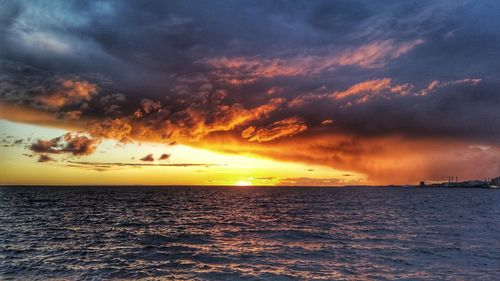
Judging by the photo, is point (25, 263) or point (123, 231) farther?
point (123, 231)

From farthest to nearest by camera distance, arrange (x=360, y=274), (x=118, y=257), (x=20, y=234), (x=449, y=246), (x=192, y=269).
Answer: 1. (x=20, y=234)
2. (x=449, y=246)
3. (x=118, y=257)
4. (x=192, y=269)
5. (x=360, y=274)

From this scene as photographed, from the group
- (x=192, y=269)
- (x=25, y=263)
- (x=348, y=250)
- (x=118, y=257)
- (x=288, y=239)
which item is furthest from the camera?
(x=288, y=239)

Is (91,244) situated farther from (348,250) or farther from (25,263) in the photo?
(348,250)

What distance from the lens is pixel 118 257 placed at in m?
31.0

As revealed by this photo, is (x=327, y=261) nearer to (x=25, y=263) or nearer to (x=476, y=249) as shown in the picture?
(x=476, y=249)

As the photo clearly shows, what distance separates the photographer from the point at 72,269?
88.5ft

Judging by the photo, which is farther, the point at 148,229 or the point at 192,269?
the point at 148,229

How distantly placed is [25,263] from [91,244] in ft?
29.1

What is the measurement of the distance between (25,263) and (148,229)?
20.6 meters

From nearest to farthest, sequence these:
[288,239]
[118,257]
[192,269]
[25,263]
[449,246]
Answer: [192,269] → [25,263] → [118,257] → [449,246] → [288,239]

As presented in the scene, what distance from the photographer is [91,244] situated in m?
37.4

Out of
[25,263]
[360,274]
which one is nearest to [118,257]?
[25,263]

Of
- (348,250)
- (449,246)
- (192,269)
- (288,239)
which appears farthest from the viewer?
(288,239)

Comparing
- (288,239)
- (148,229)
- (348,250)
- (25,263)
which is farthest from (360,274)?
(148,229)
